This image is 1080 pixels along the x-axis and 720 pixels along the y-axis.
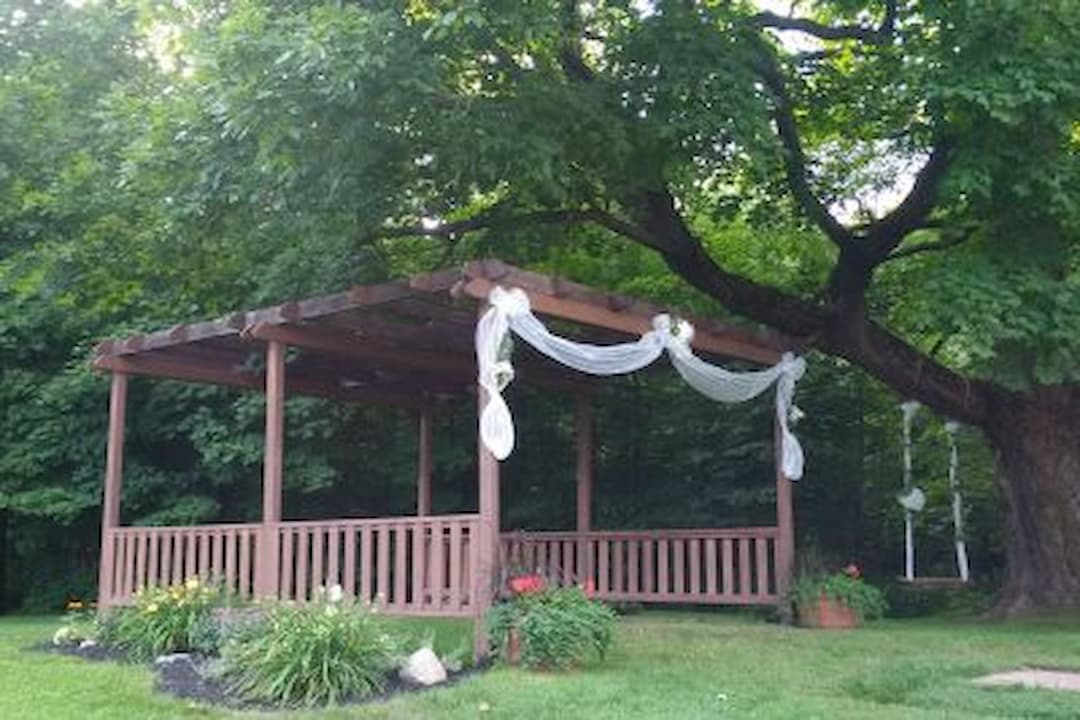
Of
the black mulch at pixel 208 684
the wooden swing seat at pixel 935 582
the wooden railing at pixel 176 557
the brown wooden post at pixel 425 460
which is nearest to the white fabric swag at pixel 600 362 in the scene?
the black mulch at pixel 208 684

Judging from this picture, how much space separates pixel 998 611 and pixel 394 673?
762cm

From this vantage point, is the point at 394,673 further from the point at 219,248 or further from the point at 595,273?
the point at 595,273

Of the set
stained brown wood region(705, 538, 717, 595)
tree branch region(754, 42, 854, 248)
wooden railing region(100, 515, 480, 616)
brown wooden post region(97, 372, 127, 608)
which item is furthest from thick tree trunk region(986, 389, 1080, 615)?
brown wooden post region(97, 372, 127, 608)

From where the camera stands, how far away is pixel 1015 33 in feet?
31.3

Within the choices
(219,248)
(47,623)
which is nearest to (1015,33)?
(219,248)

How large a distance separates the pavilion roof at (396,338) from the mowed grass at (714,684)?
2.75 metres

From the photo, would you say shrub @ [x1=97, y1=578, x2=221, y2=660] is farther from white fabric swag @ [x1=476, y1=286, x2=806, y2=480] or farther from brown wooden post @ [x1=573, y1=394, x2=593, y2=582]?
brown wooden post @ [x1=573, y1=394, x2=593, y2=582]

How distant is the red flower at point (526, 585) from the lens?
8438 millimetres

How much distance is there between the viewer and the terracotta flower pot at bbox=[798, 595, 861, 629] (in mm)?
11406

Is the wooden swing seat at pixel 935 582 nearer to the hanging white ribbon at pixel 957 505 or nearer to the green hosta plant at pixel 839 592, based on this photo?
the hanging white ribbon at pixel 957 505

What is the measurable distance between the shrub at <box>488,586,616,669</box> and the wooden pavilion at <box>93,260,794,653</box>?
27cm

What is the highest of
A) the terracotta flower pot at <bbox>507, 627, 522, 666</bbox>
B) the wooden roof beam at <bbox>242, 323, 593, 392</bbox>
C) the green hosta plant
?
the wooden roof beam at <bbox>242, 323, 593, 392</bbox>

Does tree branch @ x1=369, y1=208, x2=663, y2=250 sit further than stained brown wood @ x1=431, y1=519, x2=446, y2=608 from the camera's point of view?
Yes

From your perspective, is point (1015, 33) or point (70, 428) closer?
point (1015, 33)
